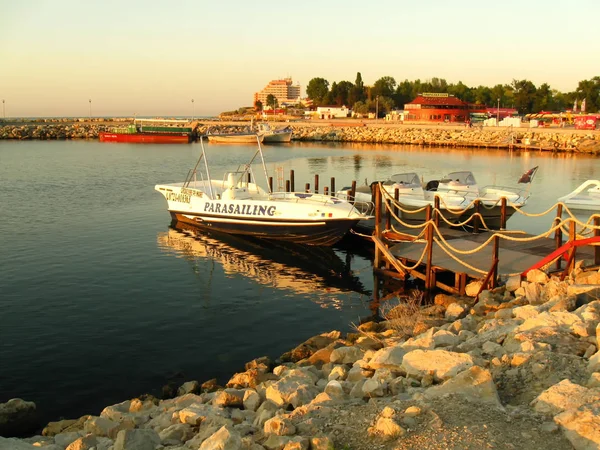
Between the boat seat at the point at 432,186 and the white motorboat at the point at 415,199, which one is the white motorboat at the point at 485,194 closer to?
the boat seat at the point at 432,186

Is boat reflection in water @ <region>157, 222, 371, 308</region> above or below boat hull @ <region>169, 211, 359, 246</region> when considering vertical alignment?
below

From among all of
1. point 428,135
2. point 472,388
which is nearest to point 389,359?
point 472,388

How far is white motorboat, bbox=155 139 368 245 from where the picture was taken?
23344 millimetres

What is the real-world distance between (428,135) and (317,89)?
10180 cm

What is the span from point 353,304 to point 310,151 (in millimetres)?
62153

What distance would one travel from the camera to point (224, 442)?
6578 mm

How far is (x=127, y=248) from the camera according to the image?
23.9 meters

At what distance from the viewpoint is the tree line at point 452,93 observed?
131 metres

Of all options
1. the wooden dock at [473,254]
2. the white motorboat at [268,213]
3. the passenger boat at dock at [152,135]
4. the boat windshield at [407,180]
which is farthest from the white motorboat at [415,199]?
the passenger boat at dock at [152,135]

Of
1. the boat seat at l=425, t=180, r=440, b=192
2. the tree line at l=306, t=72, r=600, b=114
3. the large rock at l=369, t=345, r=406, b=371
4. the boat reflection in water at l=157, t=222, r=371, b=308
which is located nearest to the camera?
the large rock at l=369, t=345, r=406, b=371

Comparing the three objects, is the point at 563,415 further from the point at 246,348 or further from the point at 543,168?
the point at 543,168

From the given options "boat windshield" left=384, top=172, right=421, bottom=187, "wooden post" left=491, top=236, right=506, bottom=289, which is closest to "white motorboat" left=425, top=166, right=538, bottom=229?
"boat windshield" left=384, top=172, right=421, bottom=187

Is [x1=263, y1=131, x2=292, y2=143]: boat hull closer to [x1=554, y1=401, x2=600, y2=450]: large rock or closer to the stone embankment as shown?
the stone embankment

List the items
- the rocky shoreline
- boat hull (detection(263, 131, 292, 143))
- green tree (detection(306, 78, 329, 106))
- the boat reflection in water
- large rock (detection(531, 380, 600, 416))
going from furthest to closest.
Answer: green tree (detection(306, 78, 329, 106)) → boat hull (detection(263, 131, 292, 143)) → the rocky shoreline → the boat reflection in water → large rock (detection(531, 380, 600, 416))
